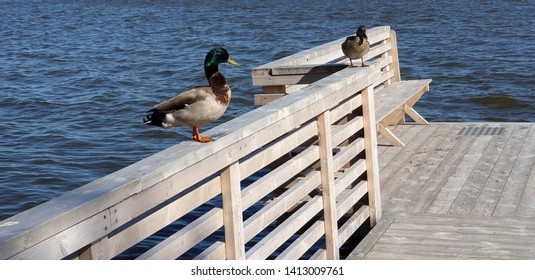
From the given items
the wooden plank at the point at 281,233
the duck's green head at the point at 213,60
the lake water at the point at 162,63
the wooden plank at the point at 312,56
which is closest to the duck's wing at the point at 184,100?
the duck's green head at the point at 213,60

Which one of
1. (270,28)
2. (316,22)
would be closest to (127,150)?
(270,28)

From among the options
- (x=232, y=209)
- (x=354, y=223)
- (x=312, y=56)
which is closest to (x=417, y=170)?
(x=312, y=56)

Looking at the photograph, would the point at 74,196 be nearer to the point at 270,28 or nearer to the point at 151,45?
the point at 151,45

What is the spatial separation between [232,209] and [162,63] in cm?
1858

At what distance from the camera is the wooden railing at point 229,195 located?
3.18 meters

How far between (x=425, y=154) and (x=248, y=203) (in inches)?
174

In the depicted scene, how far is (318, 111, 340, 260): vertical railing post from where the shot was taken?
5840 mm

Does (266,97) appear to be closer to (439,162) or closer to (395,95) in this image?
(439,162)

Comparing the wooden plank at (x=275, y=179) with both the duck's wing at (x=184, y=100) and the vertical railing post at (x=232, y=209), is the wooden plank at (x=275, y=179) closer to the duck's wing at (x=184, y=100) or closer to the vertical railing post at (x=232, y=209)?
the vertical railing post at (x=232, y=209)

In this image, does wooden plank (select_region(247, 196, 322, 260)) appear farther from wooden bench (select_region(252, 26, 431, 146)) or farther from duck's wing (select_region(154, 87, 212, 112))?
wooden bench (select_region(252, 26, 431, 146))

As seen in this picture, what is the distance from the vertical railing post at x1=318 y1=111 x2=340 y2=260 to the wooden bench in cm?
74
